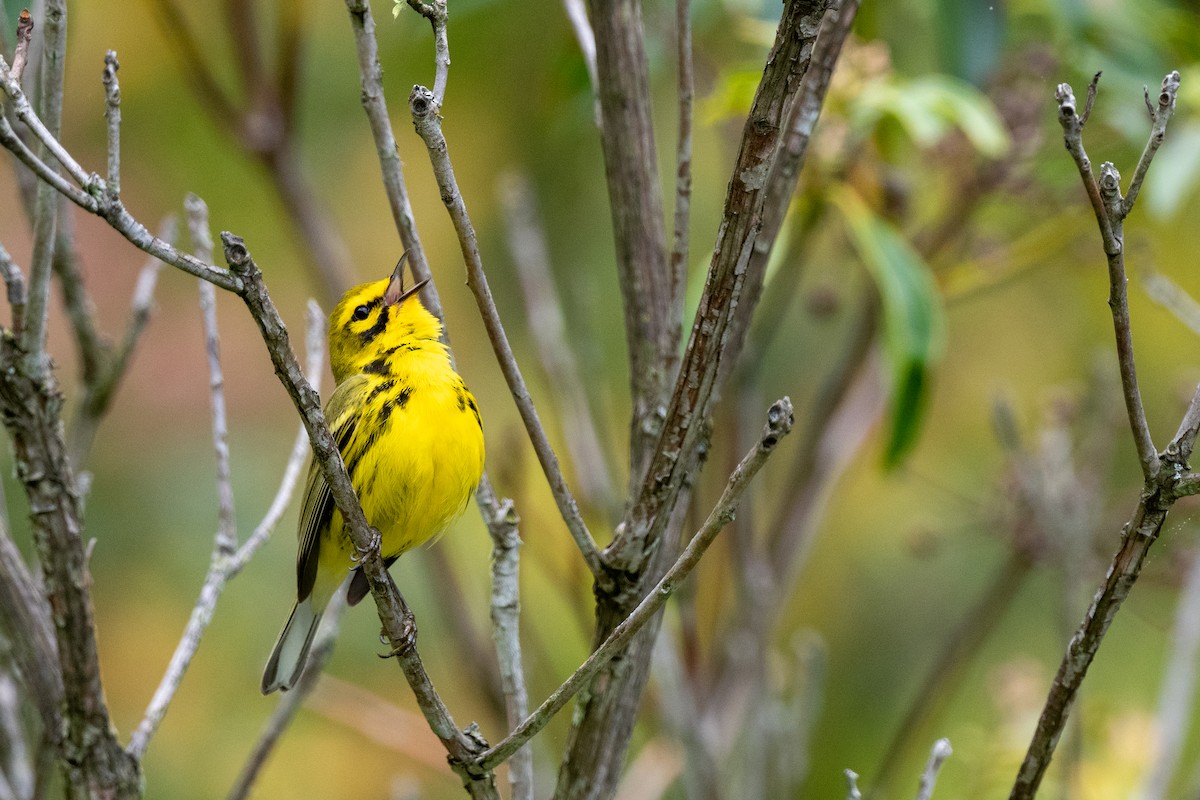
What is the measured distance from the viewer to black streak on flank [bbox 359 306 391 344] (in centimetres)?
277

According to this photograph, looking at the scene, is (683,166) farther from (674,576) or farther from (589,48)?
(674,576)

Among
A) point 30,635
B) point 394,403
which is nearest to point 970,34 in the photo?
point 394,403

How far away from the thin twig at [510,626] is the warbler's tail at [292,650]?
2.63ft

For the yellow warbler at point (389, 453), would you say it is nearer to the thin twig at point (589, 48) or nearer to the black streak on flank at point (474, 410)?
the black streak on flank at point (474, 410)

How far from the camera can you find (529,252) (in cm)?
312

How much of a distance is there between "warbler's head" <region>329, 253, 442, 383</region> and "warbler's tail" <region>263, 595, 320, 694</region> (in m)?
0.53

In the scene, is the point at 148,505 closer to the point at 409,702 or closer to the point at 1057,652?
the point at 409,702

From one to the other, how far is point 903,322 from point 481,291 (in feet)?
4.34

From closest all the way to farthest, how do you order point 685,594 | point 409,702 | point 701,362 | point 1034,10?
point 701,362, point 685,594, point 1034,10, point 409,702

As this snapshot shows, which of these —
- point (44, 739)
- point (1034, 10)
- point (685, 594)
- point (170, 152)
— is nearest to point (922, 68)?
point (1034, 10)

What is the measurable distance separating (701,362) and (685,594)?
1.37m

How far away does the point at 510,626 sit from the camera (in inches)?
73.8

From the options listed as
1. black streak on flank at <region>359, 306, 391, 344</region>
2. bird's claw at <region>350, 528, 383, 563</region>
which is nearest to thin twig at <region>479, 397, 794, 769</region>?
bird's claw at <region>350, 528, 383, 563</region>

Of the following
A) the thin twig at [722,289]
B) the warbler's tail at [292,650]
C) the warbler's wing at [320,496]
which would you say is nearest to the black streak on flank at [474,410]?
the warbler's wing at [320,496]
